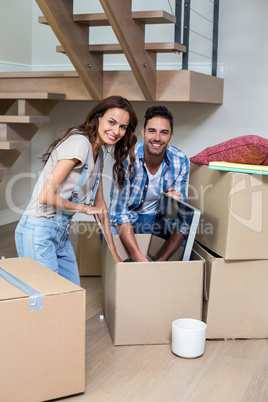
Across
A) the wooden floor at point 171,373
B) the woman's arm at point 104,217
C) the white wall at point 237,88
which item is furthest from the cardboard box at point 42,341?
the white wall at point 237,88

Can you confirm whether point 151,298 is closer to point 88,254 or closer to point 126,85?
point 88,254

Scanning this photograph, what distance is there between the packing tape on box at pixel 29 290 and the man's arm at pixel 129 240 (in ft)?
2.54

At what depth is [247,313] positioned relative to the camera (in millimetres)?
2111

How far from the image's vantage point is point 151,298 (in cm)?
203

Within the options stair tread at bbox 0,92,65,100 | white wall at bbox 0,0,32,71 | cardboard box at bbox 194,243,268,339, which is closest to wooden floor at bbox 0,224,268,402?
cardboard box at bbox 194,243,268,339

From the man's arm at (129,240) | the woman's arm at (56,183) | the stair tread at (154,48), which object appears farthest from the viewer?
the stair tread at (154,48)

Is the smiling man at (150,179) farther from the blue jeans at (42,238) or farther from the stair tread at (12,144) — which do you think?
the stair tread at (12,144)

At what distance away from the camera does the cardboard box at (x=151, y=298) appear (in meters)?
2.00

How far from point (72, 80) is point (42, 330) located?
88.0 inches

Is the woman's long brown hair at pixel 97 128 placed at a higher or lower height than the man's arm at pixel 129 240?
higher

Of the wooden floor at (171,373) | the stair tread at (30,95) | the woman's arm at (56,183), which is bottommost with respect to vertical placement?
the wooden floor at (171,373)

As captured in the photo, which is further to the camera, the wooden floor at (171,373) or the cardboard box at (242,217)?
the cardboard box at (242,217)

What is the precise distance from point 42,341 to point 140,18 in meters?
1.98

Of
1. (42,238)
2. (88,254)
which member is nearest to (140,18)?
(88,254)
